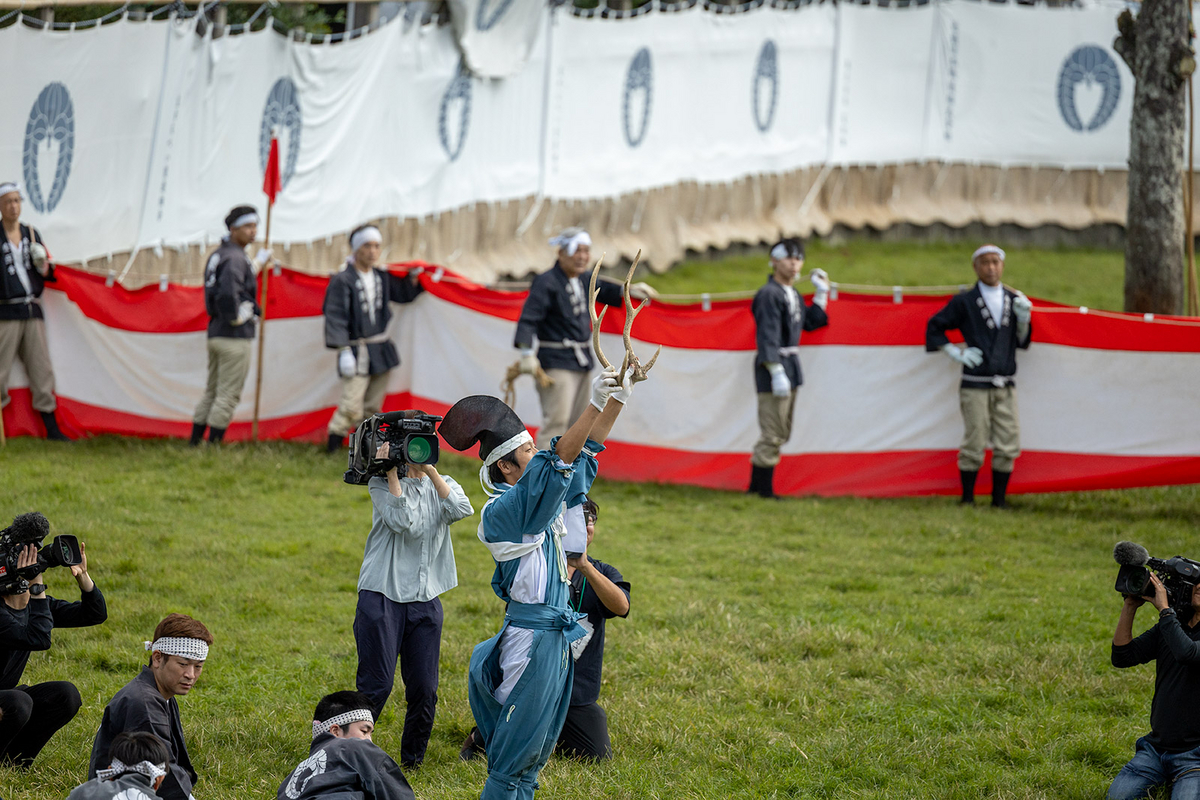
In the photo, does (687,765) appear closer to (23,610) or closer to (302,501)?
(23,610)

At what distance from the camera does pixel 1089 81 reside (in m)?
19.6

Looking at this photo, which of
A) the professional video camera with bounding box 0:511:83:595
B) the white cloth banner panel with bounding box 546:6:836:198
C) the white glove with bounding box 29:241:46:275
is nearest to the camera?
the professional video camera with bounding box 0:511:83:595

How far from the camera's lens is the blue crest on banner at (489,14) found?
1391 cm

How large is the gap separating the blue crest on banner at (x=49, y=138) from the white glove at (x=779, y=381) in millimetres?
6304

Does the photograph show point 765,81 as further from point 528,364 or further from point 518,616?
point 518,616

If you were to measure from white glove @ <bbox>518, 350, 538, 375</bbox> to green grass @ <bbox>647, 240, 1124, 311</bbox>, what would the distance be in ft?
22.2

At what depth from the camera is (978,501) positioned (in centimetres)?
973

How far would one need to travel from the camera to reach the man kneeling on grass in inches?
151

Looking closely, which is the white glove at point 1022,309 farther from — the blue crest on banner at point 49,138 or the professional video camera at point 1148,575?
the blue crest on banner at point 49,138

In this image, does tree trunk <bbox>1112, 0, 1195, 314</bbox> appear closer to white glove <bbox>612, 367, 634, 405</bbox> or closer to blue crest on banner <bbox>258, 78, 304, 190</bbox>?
blue crest on banner <bbox>258, 78, 304, 190</bbox>

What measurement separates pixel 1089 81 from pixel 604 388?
18348mm

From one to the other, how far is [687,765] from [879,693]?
124 cm

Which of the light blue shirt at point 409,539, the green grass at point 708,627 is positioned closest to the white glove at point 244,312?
the green grass at point 708,627

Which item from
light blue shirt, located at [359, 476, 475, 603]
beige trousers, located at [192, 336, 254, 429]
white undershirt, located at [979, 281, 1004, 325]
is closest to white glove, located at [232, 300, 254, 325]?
beige trousers, located at [192, 336, 254, 429]
